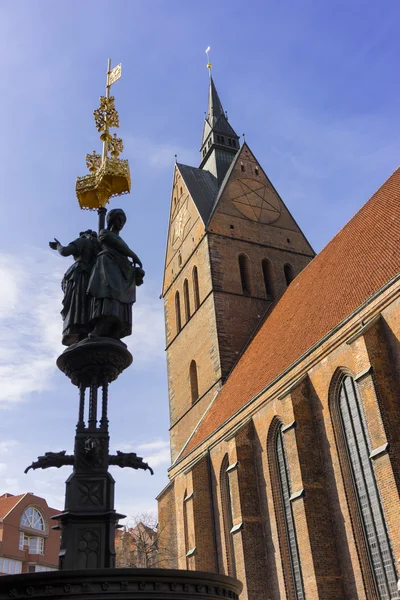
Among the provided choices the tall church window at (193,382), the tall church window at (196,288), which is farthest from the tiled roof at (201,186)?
the tall church window at (193,382)

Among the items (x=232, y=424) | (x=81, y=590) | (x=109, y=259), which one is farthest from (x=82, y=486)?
(x=232, y=424)

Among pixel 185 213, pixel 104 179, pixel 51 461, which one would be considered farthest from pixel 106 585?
pixel 185 213

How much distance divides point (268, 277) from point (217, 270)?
2.71 metres

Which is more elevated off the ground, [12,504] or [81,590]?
[12,504]

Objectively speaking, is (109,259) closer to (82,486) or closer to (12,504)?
Result: (82,486)

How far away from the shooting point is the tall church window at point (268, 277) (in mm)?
25764

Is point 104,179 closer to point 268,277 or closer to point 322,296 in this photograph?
point 322,296

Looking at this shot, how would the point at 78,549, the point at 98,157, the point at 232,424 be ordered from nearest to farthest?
the point at 78,549
the point at 98,157
the point at 232,424

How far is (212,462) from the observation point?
60.3ft

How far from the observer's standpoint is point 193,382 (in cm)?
2503

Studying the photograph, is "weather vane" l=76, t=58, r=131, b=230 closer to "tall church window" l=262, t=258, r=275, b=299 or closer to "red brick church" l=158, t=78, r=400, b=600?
"red brick church" l=158, t=78, r=400, b=600

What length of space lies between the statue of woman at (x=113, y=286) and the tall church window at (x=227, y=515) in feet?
43.6

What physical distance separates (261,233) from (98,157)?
22.1m

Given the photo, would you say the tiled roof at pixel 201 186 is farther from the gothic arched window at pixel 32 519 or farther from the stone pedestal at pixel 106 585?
the stone pedestal at pixel 106 585
